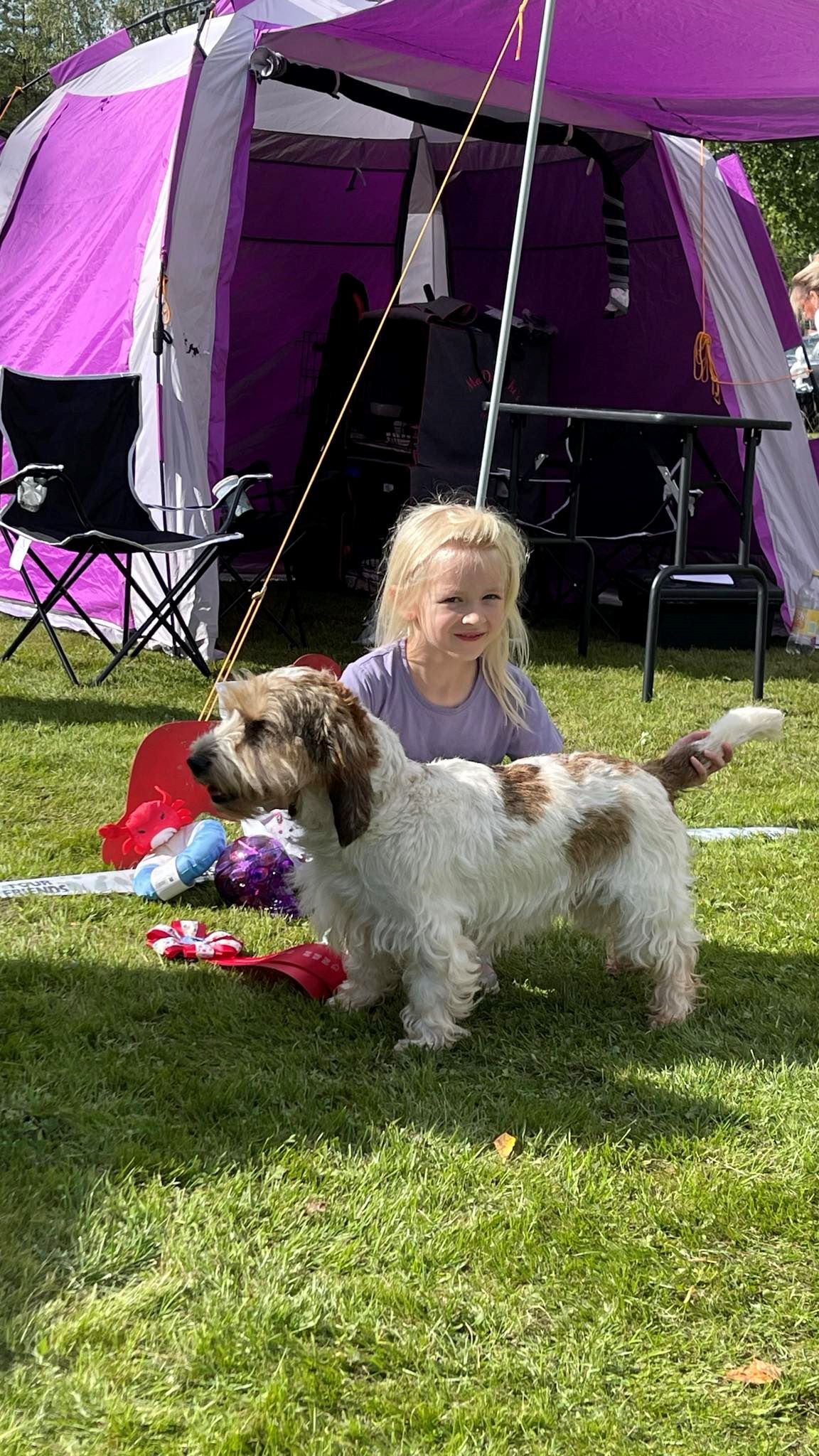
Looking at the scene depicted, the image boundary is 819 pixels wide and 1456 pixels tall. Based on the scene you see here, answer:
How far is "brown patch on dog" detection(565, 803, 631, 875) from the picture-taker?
10.2 feet

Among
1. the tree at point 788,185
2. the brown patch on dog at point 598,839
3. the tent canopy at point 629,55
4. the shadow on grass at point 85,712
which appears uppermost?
the tree at point 788,185

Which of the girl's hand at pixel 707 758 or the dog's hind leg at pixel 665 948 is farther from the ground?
the girl's hand at pixel 707 758

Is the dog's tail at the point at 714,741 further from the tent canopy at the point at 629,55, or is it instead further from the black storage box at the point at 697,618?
the black storage box at the point at 697,618

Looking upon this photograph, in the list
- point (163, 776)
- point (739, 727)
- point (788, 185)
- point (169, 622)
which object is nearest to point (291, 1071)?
point (739, 727)

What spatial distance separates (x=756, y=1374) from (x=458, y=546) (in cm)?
189

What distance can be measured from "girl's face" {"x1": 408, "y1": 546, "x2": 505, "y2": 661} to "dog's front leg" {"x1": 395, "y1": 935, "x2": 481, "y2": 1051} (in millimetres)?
737

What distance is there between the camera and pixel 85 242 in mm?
7621

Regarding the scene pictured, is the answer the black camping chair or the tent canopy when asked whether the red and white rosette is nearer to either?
the black camping chair

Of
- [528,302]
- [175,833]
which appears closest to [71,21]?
[528,302]

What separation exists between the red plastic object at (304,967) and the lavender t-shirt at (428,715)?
0.54 metres

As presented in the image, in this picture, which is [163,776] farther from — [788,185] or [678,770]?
[788,185]

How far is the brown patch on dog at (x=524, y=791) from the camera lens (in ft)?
10.0

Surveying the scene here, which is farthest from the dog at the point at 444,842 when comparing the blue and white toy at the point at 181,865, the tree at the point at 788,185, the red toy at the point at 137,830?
the tree at the point at 788,185

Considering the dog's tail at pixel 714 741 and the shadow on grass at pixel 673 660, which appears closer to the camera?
the dog's tail at pixel 714 741
